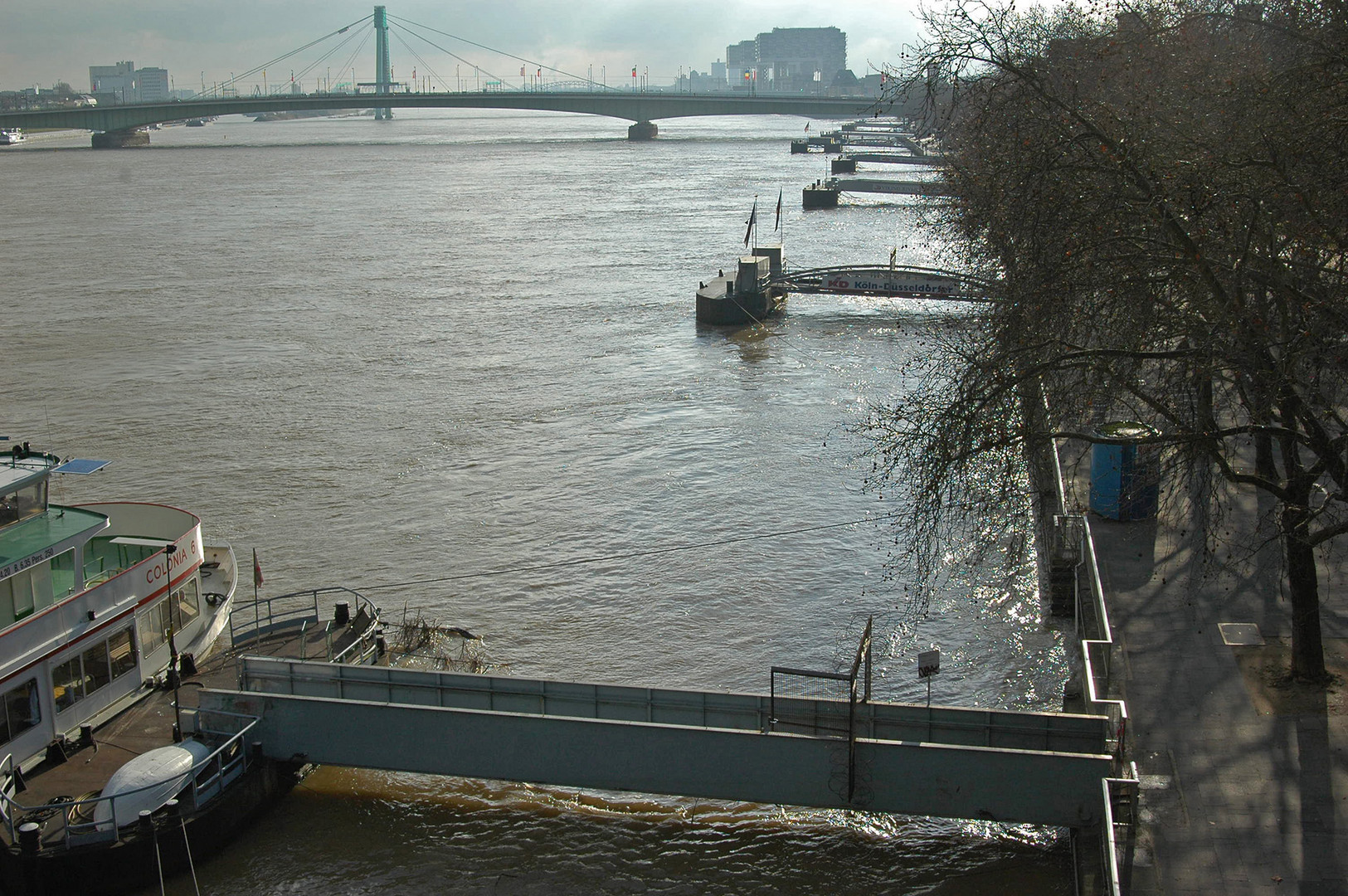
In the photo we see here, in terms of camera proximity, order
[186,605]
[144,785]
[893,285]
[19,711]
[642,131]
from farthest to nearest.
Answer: [642,131], [893,285], [186,605], [19,711], [144,785]

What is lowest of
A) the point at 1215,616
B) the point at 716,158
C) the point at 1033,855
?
the point at 1033,855

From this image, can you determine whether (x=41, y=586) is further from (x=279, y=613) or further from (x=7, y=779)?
(x=279, y=613)

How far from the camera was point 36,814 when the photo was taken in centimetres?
1092

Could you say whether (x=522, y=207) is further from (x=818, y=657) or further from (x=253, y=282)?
(x=818, y=657)

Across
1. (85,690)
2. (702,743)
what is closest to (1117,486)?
(702,743)

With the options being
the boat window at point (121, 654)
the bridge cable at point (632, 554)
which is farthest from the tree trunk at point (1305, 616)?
the boat window at point (121, 654)

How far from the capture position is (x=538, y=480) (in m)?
22.1

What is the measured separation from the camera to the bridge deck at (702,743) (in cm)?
1018

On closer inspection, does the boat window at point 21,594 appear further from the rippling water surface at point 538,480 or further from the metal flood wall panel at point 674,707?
the rippling water surface at point 538,480

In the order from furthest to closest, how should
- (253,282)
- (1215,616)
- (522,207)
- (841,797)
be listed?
(522,207)
(253,282)
(1215,616)
(841,797)

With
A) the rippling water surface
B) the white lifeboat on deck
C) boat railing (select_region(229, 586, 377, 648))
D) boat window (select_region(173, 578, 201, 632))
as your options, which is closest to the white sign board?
the rippling water surface

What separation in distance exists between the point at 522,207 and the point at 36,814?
60839 mm

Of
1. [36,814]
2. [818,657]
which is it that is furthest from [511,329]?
[36,814]

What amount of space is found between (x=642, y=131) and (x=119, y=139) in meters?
53.7
